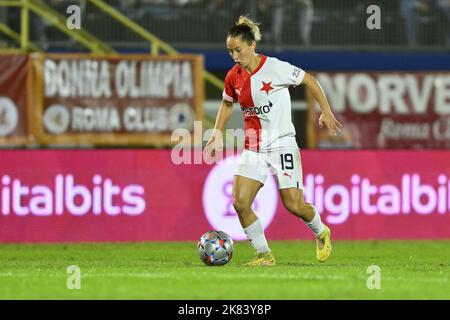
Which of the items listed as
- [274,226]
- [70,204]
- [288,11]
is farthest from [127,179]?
[288,11]

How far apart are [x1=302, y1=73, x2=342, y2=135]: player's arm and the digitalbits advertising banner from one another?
5833 millimetres

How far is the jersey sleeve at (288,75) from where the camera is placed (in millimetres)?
13000

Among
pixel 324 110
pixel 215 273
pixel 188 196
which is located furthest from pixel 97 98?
pixel 215 273

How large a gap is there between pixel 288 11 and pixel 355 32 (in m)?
1.40

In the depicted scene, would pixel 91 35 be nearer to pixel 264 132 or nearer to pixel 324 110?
pixel 264 132

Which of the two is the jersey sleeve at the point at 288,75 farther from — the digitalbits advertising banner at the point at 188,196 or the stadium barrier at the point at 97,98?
the stadium barrier at the point at 97,98

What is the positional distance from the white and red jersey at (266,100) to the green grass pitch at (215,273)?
1316 millimetres

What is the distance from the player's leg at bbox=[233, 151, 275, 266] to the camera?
12.9 meters

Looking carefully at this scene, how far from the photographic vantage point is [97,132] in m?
20.6

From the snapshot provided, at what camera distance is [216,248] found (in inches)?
518

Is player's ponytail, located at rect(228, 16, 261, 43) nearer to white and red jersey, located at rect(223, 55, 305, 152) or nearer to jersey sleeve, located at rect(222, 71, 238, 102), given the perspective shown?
white and red jersey, located at rect(223, 55, 305, 152)

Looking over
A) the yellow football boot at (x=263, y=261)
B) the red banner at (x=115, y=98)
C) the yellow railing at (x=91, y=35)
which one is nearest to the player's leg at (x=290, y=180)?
the yellow football boot at (x=263, y=261)

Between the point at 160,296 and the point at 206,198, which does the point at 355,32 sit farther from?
the point at 160,296

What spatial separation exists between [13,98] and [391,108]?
275 inches
